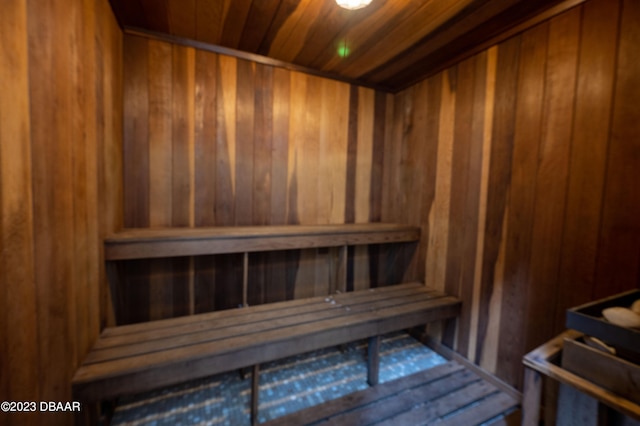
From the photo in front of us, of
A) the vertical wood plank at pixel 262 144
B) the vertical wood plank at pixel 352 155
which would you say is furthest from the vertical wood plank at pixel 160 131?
the vertical wood plank at pixel 352 155

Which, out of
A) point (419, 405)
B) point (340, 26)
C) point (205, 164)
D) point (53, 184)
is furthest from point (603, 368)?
point (205, 164)

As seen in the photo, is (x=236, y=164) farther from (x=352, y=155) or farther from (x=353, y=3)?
(x=353, y=3)


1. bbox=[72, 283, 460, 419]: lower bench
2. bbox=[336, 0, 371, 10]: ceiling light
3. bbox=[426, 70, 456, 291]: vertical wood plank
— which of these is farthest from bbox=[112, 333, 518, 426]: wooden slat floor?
bbox=[336, 0, 371, 10]: ceiling light

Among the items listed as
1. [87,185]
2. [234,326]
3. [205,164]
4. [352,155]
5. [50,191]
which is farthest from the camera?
[352,155]

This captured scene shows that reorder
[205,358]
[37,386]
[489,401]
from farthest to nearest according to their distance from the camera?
[489,401] < [205,358] < [37,386]

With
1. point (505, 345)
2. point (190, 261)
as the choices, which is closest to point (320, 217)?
point (190, 261)

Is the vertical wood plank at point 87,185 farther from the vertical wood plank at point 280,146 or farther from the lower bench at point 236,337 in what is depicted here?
the vertical wood plank at point 280,146

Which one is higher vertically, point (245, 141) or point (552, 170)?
Result: point (245, 141)

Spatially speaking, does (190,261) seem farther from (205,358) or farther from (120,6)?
(120,6)

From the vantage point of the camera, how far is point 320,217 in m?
2.35

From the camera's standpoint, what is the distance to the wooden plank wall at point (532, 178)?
4.02 feet

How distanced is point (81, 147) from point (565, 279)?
241cm

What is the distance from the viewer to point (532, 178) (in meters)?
1.55

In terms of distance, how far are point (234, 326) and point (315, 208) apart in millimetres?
1143
